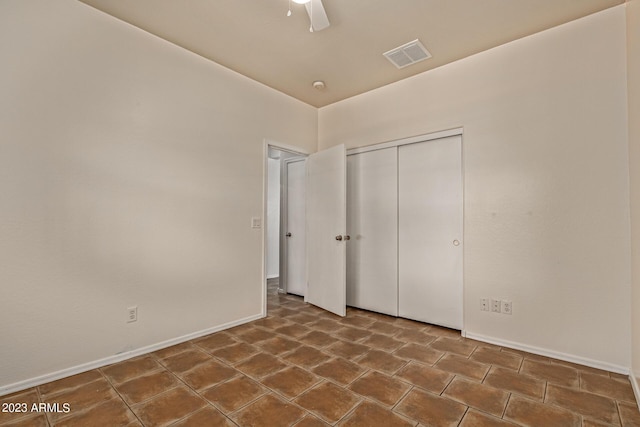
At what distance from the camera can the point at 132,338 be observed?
251 cm

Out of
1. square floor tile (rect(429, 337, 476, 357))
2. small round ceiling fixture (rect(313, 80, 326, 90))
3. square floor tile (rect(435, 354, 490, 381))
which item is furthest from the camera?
small round ceiling fixture (rect(313, 80, 326, 90))

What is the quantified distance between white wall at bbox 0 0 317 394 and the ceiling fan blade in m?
1.40

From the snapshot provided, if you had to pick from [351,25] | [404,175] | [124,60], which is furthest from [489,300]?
[124,60]

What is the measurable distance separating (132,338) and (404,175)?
3109 millimetres

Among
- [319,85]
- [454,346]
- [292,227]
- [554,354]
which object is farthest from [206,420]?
[319,85]

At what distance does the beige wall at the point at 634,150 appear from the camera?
197 centimetres

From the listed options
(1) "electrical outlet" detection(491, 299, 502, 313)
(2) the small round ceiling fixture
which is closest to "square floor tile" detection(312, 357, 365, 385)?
(1) "electrical outlet" detection(491, 299, 502, 313)

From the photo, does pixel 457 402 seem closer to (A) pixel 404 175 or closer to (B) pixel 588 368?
(B) pixel 588 368

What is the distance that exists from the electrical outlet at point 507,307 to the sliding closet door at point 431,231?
1.34 feet

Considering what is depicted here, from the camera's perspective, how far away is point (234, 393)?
1982mm

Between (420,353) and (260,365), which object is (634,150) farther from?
(260,365)

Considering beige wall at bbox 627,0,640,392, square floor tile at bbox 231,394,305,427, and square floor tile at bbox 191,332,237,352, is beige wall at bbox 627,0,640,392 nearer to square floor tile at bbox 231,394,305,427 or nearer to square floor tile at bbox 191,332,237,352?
square floor tile at bbox 231,394,305,427

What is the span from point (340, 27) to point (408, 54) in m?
0.79

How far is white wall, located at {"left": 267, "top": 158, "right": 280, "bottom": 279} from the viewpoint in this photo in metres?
5.96
